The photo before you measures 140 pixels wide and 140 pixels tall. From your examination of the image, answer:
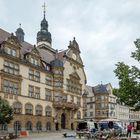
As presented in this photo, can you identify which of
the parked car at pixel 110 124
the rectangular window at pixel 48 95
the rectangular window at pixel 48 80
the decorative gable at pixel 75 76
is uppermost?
the decorative gable at pixel 75 76

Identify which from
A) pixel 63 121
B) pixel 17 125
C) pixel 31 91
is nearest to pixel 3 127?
pixel 17 125

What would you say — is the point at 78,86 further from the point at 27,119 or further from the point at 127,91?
the point at 127,91

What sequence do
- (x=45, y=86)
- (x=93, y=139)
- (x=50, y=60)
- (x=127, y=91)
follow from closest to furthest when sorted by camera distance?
(x=127, y=91) < (x=93, y=139) < (x=45, y=86) < (x=50, y=60)

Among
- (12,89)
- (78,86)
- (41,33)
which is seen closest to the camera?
(12,89)

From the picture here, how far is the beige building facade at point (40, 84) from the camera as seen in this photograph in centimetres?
5906

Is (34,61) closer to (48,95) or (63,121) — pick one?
(48,95)

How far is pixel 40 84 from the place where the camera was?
67188 mm

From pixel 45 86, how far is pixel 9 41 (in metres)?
13.4

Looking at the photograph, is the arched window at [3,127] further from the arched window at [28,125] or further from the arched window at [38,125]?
the arched window at [38,125]

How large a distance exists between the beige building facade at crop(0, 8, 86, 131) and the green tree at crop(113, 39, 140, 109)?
30.7 meters

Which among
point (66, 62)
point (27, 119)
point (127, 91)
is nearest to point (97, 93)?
point (66, 62)

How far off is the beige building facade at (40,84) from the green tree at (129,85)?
101ft

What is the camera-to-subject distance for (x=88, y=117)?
4564 inches

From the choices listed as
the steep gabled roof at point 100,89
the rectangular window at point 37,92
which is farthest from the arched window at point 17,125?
the steep gabled roof at point 100,89
